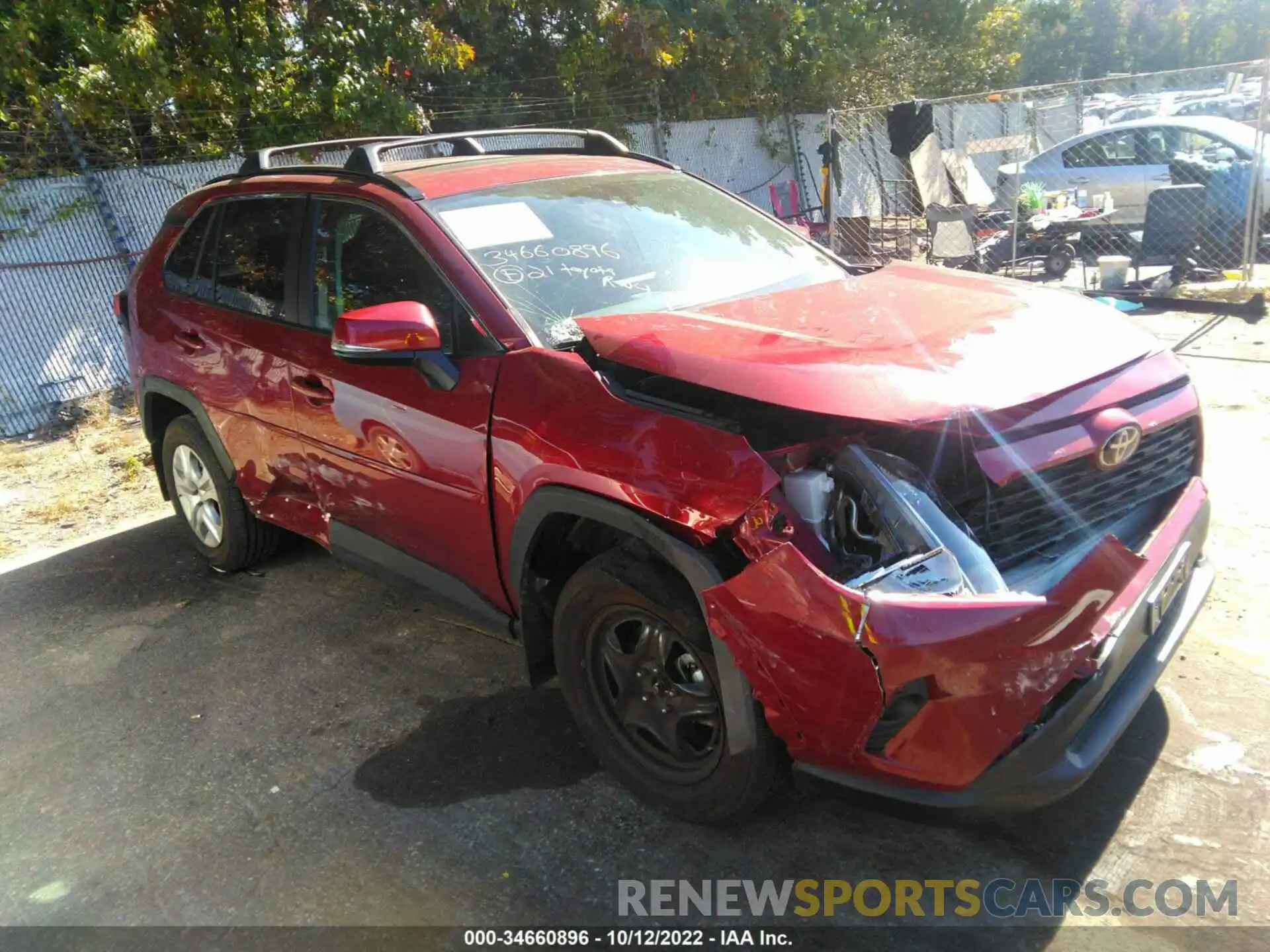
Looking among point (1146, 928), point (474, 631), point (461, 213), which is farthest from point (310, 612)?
point (1146, 928)

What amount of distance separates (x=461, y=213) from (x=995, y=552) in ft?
6.77

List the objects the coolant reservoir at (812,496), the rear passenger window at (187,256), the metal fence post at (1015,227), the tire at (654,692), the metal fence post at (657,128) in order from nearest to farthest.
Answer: the coolant reservoir at (812,496) → the tire at (654,692) → the rear passenger window at (187,256) → the metal fence post at (1015,227) → the metal fence post at (657,128)

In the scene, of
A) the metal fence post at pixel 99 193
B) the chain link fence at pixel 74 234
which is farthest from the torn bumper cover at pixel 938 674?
the metal fence post at pixel 99 193

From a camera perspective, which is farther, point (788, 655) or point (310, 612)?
point (310, 612)

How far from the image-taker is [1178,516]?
2662 millimetres

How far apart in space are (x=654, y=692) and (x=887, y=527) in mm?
866

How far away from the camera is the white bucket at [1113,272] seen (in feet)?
28.1

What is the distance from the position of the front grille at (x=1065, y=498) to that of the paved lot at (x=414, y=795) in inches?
29.2

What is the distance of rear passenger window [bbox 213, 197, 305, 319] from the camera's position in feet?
12.4

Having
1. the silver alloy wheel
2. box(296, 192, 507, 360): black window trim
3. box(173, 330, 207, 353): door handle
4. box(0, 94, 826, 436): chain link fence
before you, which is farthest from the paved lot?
box(0, 94, 826, 436): chain link fence

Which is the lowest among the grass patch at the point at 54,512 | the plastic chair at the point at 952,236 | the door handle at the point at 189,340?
the grass patch at the point at 54,512

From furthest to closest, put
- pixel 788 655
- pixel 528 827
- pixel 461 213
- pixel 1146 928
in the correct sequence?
1. pixel 461 213
2. pixel 528 827
3. pixel 1146 928
4. pixel 788 655

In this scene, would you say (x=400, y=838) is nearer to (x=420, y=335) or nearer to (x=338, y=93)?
(x=420, y=335)

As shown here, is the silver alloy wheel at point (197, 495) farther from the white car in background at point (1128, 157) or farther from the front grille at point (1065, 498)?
the white car in background at point (1128, 157)
